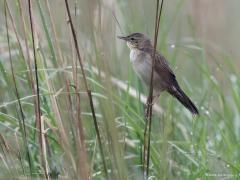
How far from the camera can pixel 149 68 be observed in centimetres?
397

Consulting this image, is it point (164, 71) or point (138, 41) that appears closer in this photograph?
point (164, 71)

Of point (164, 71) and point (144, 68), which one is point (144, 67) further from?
point (164, 71)

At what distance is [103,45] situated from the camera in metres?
3.18

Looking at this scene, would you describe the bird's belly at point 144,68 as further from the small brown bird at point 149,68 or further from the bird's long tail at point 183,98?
the bird's long tail at point 183,98

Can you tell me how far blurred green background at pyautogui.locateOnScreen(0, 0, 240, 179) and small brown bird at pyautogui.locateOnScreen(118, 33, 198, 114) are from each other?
0.15 meters

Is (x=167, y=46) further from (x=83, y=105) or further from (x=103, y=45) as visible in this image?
(x=103, y=45)

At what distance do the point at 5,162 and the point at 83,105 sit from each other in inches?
41.8

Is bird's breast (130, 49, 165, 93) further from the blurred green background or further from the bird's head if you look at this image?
the blurred green background

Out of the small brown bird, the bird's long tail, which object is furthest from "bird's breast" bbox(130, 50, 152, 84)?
the bird's long tail

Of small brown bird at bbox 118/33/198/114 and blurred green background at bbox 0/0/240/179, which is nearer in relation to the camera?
blurred green background at bbox 0/0/240/179

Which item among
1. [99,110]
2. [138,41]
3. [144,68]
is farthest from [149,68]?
[99,110]

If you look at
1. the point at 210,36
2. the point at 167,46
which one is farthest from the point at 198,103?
the point at 210,36

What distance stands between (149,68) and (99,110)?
459mm

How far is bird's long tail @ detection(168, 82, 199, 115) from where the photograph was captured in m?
3.71
